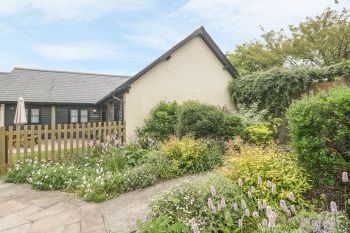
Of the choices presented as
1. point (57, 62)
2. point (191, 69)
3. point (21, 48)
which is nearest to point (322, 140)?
point (191, 69)

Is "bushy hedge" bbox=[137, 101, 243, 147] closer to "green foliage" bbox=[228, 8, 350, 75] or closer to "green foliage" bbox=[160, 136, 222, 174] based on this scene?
"green foliage" bbox=[160, 136, 222, 174]

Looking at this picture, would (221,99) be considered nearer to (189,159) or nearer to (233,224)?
(189,159)

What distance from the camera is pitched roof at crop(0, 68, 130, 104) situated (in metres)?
20.6

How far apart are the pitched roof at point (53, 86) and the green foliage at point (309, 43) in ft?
40.2

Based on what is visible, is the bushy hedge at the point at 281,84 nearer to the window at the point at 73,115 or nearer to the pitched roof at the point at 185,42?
the pitched roof at the point at 185,42

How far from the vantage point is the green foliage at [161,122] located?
12.7 meters

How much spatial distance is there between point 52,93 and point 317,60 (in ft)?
64.5

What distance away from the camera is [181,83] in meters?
15.0

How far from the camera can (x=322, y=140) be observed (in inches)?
177

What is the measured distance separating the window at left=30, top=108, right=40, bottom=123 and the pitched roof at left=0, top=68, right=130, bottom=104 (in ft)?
3.90

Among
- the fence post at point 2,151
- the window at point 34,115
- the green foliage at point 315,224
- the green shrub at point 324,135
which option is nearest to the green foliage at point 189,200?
the green foliage at point 315,224

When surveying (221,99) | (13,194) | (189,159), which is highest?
(221,99)

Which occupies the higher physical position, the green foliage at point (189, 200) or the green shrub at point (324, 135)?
the green shrub at point (324, 135)

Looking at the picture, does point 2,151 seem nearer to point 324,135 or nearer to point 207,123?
point 207,123
